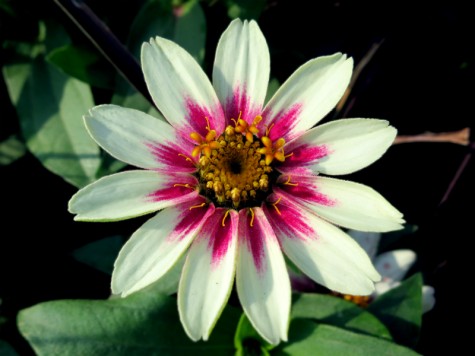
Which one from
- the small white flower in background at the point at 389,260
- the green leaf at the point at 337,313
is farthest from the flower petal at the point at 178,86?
the small white flower in background at the point at 389,260

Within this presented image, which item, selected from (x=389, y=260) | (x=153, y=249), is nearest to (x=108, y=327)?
(x=153, y=249)

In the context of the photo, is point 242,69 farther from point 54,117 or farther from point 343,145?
point 54,117

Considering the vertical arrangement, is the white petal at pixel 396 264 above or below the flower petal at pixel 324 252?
below

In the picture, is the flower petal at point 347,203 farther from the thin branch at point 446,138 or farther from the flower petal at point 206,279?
the thin branch at point 446,138

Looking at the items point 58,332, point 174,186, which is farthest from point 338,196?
point 58,332

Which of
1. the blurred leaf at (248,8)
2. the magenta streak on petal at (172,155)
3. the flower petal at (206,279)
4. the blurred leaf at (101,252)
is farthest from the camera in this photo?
the blurred leaf at (248,8)

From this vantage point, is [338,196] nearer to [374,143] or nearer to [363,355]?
[374,143]

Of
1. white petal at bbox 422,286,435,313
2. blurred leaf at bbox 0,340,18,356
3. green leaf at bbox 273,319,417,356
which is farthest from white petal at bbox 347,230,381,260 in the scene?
blurred leaf at bbox 0,340,18,356
